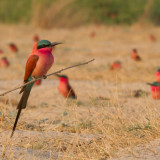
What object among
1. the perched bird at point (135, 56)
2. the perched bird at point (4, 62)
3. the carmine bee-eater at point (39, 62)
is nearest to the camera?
the carmine bee-eater at point (39, 62)

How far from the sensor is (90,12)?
1670cm

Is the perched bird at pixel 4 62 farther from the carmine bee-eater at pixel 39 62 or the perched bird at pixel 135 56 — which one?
the carmine bee-eater at pixel 39 62

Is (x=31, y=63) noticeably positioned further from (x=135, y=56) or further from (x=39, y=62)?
(x=135, y=56)

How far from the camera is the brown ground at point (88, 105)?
3219mm

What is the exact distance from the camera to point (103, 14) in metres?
16.8

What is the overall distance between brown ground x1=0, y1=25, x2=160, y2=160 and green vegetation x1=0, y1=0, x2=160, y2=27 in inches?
48.1

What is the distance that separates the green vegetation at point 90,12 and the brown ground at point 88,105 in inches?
48.1

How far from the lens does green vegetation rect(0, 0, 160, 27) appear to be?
16062 mm

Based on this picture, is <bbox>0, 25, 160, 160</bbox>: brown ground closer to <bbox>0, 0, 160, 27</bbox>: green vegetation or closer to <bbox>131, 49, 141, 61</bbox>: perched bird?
<bbox>131, 49, 141, 61</bbox>: perched bird

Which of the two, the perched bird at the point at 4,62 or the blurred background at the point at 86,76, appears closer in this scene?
the blurred background at the point at 86,76

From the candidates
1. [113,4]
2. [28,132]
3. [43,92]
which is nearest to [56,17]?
[113,4]

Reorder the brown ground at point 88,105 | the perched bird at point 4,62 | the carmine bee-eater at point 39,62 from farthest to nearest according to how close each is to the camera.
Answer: the perched bird at point 4,62 < the brown ground at point 88,105 < the carmine bee-eater at point 39,62

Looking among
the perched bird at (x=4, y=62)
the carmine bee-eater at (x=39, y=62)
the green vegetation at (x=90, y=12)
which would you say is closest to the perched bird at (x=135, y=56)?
the perched bird at (x=4, y=62)

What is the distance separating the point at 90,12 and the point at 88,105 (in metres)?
11.4
